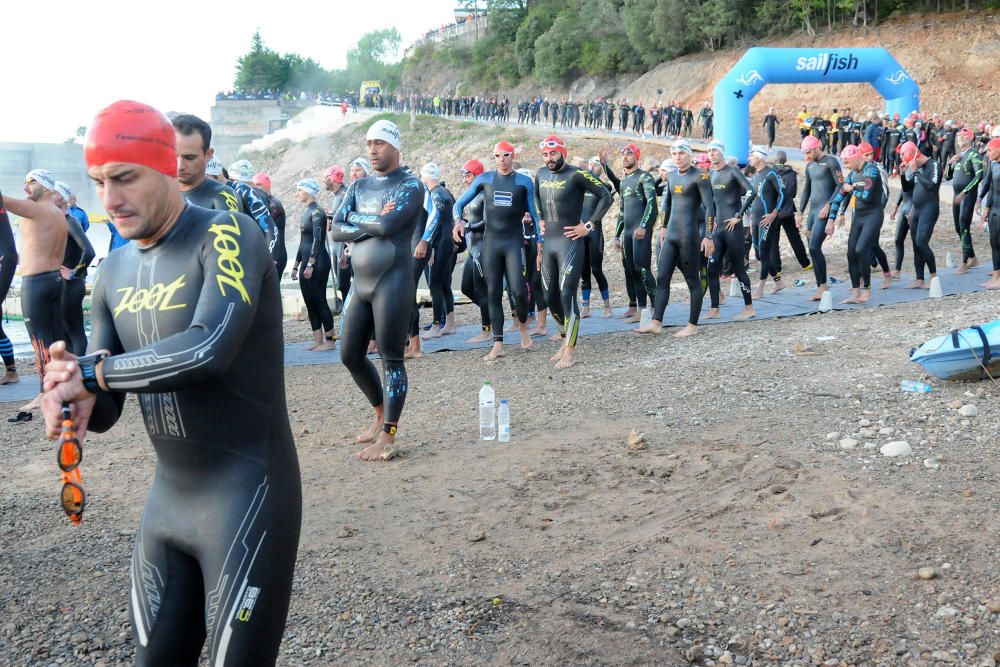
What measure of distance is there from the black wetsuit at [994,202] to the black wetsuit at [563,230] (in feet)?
18.5

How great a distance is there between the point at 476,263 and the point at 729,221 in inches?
121

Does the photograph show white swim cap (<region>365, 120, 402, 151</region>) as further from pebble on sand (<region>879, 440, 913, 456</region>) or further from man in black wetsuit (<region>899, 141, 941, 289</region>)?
man in black wetsuit (<region>899, 141, 941, 289</region>)

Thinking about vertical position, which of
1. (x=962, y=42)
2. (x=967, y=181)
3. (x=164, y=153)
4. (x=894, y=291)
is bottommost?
(x=894, y=291)

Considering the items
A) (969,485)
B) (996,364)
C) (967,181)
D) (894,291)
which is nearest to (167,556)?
(969,485)

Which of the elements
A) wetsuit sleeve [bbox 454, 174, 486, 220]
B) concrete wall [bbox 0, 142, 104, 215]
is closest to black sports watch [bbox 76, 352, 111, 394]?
wetsuit sleeve [bbox 454, 174, 486, 220]

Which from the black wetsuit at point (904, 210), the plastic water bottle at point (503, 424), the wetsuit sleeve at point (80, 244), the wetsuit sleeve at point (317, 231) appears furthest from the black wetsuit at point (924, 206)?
the wetsuit sleeve at point (80, 244)

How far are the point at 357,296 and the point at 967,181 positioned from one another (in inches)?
403

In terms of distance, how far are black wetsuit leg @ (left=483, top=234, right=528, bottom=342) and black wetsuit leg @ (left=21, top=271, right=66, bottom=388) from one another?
3928mm

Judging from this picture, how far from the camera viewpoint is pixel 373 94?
227ft

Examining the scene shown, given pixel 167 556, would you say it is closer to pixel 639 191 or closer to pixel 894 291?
pixel 639 191

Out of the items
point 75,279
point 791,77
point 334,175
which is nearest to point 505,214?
point 334,175

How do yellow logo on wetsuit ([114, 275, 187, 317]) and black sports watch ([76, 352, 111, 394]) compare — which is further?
yellow logo on wetsuit ([114, 275, 187, 317])

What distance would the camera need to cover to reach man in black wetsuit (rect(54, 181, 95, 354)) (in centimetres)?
827

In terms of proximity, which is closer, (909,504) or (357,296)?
(909,504)
